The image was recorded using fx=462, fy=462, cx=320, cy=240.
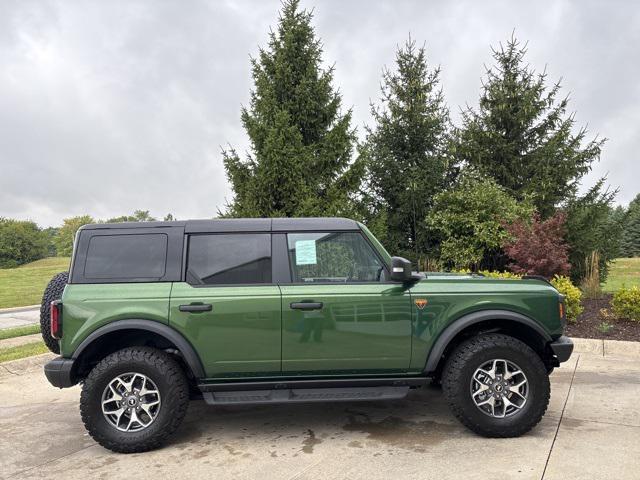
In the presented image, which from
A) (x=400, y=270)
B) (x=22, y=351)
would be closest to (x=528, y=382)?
(x=400, y=270)

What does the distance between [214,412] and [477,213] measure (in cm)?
931

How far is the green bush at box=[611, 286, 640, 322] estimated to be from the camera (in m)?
7.19

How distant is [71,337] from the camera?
363cm

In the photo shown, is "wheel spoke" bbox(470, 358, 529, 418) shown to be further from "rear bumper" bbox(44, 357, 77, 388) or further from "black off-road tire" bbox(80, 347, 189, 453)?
"rear bumper" bbox(44, 357, 77, 388)

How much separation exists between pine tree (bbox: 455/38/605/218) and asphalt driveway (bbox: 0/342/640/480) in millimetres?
9748

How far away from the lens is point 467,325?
3742 mm

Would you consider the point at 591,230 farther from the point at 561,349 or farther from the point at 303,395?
the point at 303,395

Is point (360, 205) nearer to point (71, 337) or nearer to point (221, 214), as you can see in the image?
point (221, 214)

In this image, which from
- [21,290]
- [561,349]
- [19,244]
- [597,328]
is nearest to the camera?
[561,349]

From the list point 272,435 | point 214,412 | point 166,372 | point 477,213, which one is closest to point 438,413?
point 272,435

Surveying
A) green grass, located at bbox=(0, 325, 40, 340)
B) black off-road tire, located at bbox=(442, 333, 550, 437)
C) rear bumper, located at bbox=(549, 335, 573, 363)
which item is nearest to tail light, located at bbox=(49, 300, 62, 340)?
black off-road tire, located at bbox=(442, 333, 550, 437)

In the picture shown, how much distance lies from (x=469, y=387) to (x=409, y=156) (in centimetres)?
1154

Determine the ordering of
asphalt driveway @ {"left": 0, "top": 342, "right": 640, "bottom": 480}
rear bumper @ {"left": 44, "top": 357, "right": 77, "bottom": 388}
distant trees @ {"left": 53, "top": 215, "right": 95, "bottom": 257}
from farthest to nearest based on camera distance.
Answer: distant trees @ {"left": 53, "top": 215, "right": 95, "bottom": 257} → rear bumper @ {"left": 44, "top": 357, "right": 77, "bottom": 388} → asphalt driveway @ {"left": 0, "top": 342, "right": 640, "bottom": 480}

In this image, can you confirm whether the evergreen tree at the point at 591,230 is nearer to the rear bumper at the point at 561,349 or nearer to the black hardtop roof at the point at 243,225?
the rear bumper at the point at 561,349
